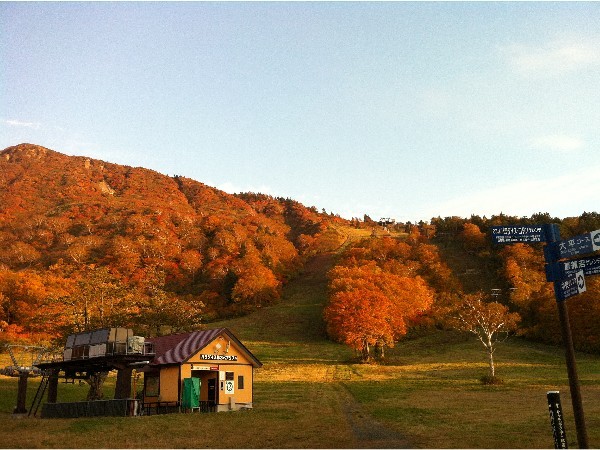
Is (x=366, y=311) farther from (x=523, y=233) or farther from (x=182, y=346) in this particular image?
(x=523, y=233)

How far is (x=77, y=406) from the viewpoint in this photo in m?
33.2

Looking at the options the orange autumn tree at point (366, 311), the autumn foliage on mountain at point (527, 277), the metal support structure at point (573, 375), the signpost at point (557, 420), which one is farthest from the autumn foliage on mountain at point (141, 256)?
the metal support structure at point (573, 375)

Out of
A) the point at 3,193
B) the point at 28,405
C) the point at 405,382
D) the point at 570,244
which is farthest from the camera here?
the point at 3,193

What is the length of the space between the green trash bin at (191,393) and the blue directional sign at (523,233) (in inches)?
1063

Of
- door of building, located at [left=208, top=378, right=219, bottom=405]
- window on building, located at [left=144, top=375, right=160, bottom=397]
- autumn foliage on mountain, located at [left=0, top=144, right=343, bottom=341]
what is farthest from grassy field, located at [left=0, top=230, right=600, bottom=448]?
autumn foliage on mountain, located at [left=0, top=144, right=343, bottom=341]

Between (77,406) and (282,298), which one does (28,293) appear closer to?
(282,298)

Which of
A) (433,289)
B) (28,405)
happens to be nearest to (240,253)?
(433,289)

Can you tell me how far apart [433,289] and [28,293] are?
244 ft

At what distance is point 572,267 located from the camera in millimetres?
14062

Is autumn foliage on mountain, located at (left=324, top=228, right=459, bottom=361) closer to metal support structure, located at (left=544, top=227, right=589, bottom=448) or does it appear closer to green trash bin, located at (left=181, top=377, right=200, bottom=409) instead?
green trash bin, located at (left=181, top=377, right=200, bottom=409)

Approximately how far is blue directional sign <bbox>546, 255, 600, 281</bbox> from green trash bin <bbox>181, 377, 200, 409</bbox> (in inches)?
1101

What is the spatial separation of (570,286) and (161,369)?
31.3m

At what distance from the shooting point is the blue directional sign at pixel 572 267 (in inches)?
541

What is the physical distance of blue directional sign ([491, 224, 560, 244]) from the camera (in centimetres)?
1478
